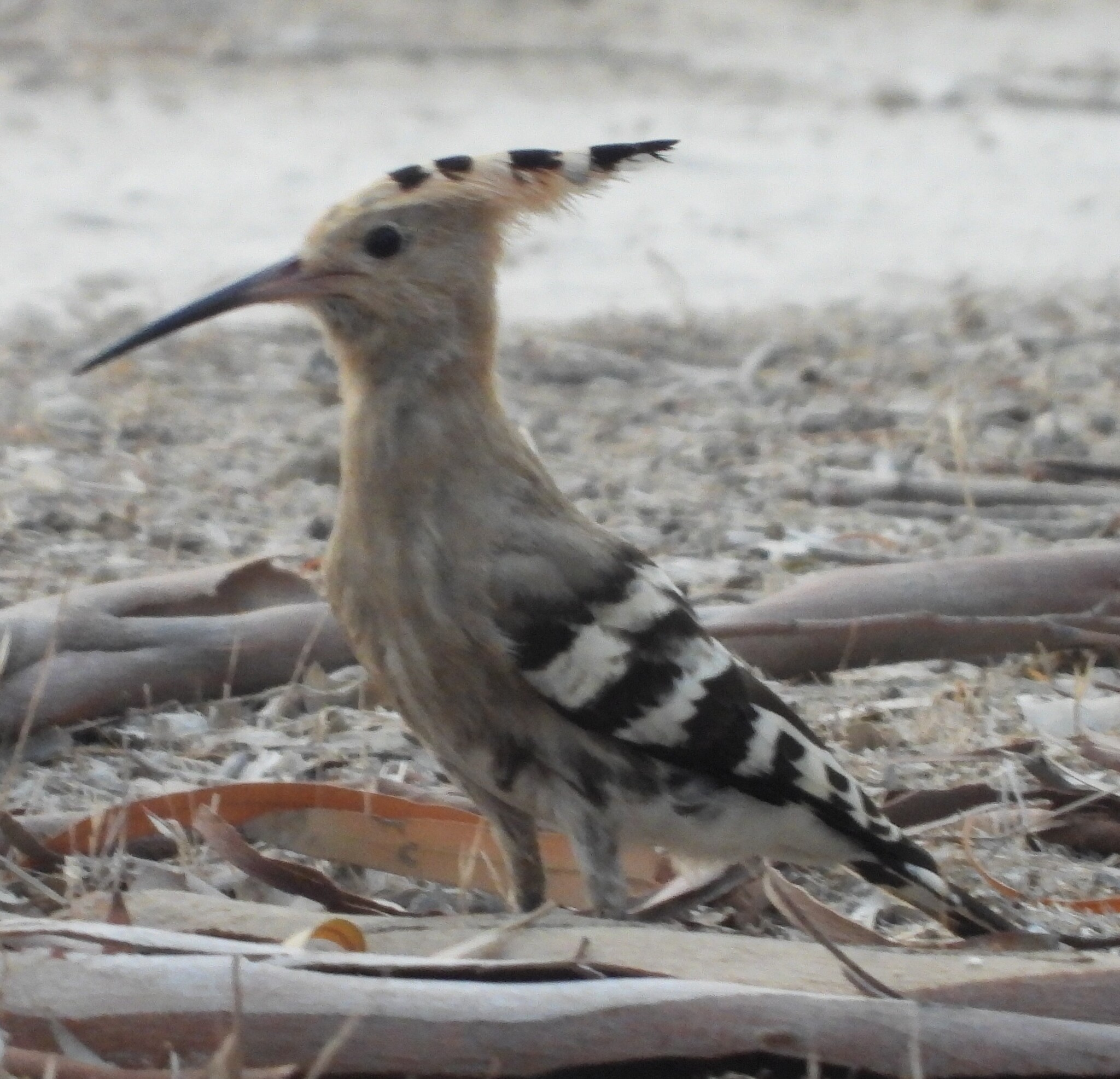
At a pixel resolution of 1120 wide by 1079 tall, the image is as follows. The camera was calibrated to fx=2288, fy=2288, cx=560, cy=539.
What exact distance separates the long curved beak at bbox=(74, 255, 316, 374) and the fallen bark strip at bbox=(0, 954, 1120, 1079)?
0.88 m

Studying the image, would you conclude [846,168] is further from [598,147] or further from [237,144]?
[598,147]

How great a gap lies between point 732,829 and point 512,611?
1.15 ft

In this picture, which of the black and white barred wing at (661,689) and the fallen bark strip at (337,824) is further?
the fallen bark strip at (337,824)

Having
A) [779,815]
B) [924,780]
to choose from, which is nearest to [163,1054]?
[779,815]

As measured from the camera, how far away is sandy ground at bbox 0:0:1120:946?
3.77 m

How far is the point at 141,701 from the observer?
2.99 m

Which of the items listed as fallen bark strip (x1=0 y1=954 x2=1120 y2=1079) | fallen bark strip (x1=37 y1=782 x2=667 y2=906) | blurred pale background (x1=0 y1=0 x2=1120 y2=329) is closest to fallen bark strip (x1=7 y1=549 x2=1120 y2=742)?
fallen bark strip (x1=37 y1=782 x2=667 y2=906)

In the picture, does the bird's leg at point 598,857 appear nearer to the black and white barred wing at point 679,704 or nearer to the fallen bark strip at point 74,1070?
the black and white barred wing at point 679,704

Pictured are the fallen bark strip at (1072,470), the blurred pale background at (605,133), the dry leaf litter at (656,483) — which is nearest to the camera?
the dry leaf litter at (656,483)

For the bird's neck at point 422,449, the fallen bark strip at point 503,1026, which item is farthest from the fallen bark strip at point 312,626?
the fallen bark strip at point 503,1026

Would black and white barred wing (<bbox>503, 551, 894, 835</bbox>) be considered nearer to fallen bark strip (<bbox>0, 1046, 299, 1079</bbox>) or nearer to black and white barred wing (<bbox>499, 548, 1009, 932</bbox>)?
black and white barred wing (<bbox>499, 548, 1009, 932</bbox>)

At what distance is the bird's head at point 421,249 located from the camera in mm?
2457

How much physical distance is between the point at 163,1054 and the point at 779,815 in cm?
84

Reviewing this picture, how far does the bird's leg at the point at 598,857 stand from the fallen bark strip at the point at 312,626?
0.77m
